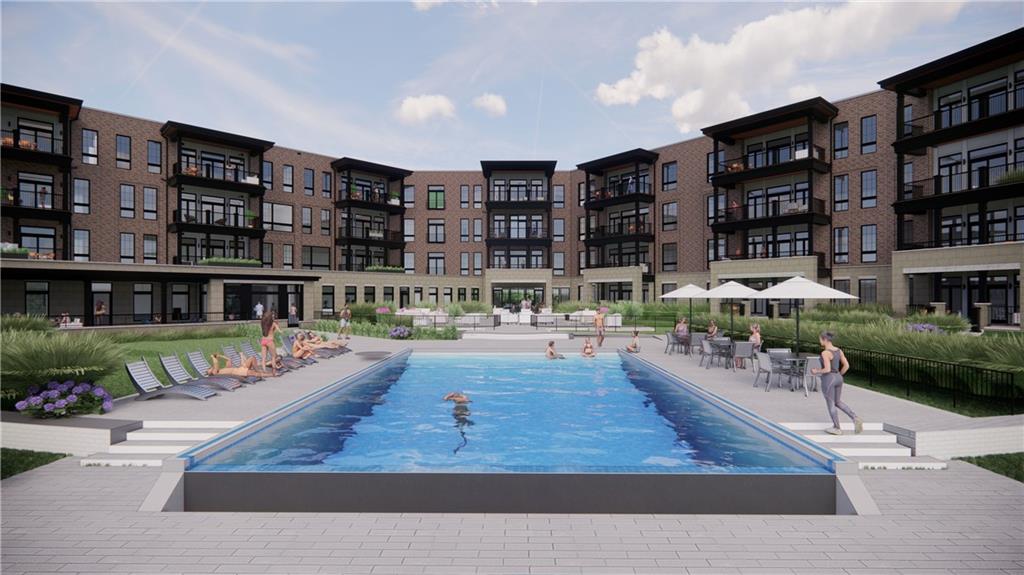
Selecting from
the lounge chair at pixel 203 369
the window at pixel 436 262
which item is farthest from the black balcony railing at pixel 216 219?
the lounge chair at pixel 203 369

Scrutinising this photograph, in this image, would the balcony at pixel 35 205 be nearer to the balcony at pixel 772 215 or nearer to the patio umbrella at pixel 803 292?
the patio umbrella at pixel 803 292

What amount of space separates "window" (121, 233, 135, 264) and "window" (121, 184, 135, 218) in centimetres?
130

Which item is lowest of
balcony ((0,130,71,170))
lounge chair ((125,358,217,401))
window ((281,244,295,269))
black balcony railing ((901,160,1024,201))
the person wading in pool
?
the person wading in pool

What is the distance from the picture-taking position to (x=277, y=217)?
40.7m

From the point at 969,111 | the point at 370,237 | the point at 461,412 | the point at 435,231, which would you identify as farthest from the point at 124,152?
the point at 969,111

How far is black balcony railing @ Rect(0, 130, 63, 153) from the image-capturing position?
2745 cm

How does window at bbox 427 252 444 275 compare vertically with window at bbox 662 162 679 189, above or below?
below

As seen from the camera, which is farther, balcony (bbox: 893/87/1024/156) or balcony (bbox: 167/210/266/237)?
balcony (bbox: 167/210/266/237)

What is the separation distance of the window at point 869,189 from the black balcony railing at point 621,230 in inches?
592

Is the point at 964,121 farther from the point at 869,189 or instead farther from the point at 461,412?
the point at 461,412

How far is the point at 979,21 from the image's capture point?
10242 mm

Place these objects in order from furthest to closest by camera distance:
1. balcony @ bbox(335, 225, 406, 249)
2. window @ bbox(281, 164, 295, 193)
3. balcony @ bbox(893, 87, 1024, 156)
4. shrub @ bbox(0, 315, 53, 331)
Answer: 1. balcony @ bbox(335, 225, 406, 249)
2. window @ bbox(281, 164, 295, 193)
3. balcony @ bbox(893, 87, 1024, 156)
4. shrub @ bbox(0, 315, 53, 331)

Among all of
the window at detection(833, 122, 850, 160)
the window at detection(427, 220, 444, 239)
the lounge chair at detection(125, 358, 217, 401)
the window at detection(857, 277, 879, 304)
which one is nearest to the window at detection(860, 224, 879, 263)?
the window at detection(857, 277, 879, 304)

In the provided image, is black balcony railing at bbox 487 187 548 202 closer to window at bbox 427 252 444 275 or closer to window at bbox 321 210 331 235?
window at bbox 427 252 444 275
